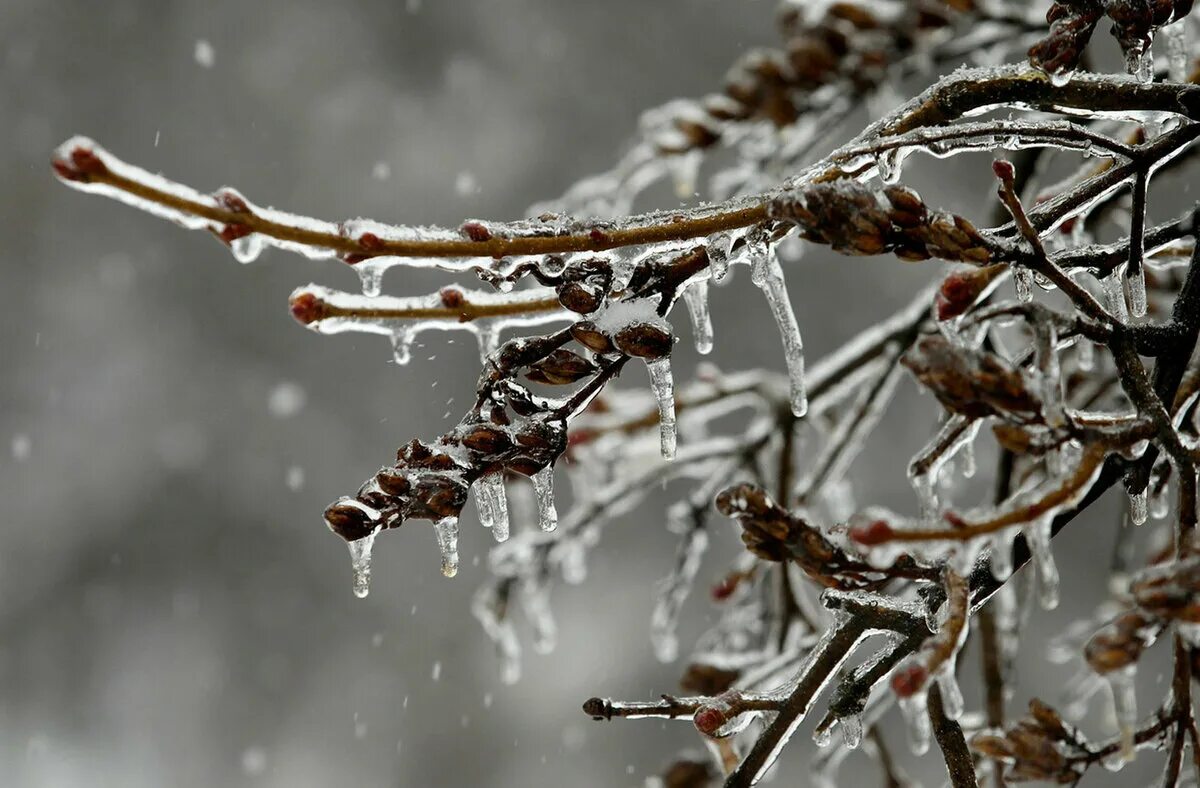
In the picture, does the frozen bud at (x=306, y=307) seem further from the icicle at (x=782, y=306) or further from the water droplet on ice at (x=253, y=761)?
the water droplet on ice at (x=253, y=761)

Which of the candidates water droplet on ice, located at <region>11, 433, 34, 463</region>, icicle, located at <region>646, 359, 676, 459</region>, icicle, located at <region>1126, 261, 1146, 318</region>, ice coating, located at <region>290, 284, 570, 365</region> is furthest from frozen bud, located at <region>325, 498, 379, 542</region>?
water droplet on ice, located at <region>11, 433, 34, 463</region>

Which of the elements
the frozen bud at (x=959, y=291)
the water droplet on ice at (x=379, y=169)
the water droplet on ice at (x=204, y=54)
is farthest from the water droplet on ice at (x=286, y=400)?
the frozen bud at (x=959, y=291)

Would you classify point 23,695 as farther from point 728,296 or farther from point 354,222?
point 354,222

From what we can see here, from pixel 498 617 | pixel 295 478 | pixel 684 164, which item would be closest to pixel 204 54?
A: pixel 295 478

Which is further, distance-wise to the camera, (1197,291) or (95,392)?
(95,392)

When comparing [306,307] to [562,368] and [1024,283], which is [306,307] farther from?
[1024,283]

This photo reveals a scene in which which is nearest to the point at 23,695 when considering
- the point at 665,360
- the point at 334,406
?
the point at 334,406
